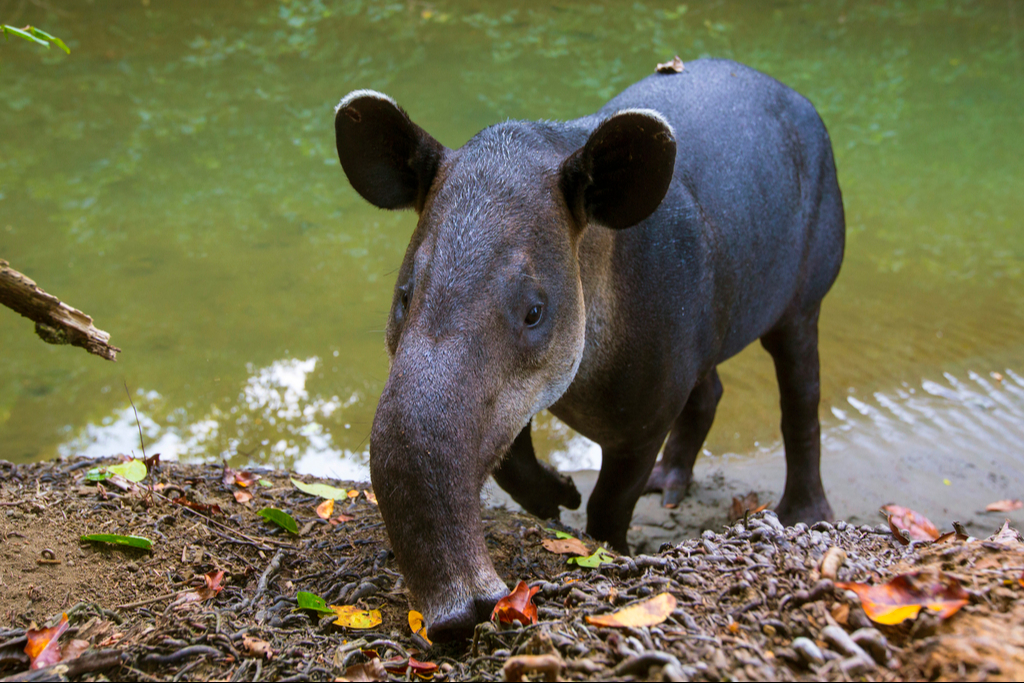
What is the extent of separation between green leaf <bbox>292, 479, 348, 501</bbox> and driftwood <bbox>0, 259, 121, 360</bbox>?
113cm

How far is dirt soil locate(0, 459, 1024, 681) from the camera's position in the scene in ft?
6.06

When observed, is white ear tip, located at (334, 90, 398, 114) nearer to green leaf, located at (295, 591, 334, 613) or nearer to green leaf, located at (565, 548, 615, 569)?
green leaf, located at (295, 591, 334, 613)

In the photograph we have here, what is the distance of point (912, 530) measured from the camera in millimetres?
4047

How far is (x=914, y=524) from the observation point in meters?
4.23

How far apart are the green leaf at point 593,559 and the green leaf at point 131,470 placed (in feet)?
6.37

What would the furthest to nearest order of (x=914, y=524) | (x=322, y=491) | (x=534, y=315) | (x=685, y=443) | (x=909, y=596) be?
(x=685, y=443), (x=914, y=524), (x=322, y=491), (x=534, y=315), (x=909, y=596)

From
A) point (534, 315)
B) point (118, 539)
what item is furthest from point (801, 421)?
point (118, 539)

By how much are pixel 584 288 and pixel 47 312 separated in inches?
89.6

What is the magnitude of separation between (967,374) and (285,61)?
11475 mm

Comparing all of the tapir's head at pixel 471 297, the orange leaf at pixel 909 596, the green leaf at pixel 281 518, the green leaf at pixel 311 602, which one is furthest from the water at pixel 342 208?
the orange leaf at pixel 909 596

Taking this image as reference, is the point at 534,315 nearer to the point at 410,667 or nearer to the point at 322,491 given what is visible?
the point at 410,667

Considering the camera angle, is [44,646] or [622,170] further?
[622,170]

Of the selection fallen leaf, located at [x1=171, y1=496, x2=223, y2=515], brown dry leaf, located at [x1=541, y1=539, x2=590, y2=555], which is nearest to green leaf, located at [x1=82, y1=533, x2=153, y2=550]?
fallen leaf, located at [x1=171, y1=496, x2=223, y2=515]

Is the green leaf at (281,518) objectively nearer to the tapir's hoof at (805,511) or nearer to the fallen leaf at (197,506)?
the fallen leaf at (197,506)
